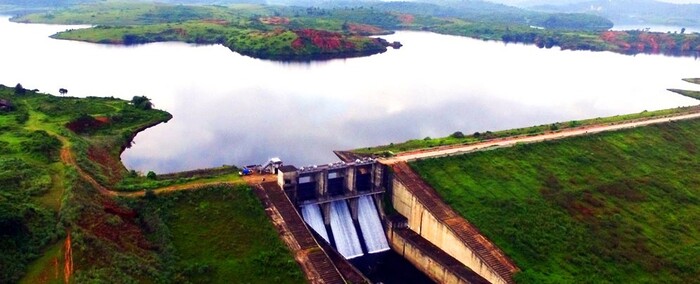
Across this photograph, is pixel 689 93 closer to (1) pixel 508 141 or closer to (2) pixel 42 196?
(1) pixel 508 141

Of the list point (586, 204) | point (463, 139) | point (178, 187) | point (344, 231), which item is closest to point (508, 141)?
point (463, 139)

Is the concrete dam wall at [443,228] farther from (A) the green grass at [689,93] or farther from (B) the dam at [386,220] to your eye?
(A) the green grass at [689,93]

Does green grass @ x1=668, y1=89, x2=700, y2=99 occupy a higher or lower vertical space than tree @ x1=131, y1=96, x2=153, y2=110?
higher

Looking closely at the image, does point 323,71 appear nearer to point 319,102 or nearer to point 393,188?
point 319,102

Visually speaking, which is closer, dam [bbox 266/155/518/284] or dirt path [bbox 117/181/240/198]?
dirt path [bbox 117/181/240/198]

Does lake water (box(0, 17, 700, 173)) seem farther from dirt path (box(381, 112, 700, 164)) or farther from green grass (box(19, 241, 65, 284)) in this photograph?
green grass (box(19, 241, 65, 284))

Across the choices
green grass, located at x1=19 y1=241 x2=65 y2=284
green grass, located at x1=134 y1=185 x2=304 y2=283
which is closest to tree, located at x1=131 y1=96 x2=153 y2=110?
green grass, located at x1=134 y1=185 x2=304 y2=283
